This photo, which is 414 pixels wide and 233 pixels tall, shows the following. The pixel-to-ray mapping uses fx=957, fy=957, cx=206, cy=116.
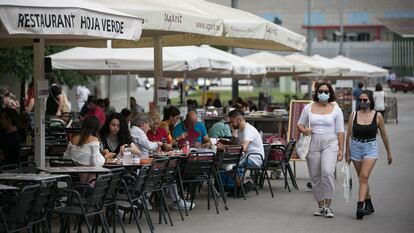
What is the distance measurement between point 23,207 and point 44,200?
497 mm

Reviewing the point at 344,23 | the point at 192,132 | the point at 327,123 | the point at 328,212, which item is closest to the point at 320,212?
the point at 328,212

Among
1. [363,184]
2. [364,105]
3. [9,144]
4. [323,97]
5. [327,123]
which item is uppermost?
[323,97]

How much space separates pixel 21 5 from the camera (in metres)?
9.34

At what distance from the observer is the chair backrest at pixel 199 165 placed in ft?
42.5

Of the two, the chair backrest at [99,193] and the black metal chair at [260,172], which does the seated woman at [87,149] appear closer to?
the chair backrest at [99,193]

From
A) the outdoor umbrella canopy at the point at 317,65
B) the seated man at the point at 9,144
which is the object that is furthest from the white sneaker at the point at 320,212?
the outdoor umbrella canopy at the point at 317,65

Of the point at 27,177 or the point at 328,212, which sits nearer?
the point at 27,177

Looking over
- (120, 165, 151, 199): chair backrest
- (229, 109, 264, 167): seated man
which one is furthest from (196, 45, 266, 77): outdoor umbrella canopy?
(120, 165, 151, 199): chair backrest

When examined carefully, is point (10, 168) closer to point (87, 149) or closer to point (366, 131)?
point (87, 149)

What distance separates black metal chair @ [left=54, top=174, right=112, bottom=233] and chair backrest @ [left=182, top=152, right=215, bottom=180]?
2.68m

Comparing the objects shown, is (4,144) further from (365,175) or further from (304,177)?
(304,177)

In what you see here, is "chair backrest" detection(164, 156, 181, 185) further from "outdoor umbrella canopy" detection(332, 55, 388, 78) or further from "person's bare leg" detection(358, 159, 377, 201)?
"outdoor umbrella canopy" detection(332, 55, 388, 78)

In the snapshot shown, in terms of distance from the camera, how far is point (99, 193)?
10.0 m

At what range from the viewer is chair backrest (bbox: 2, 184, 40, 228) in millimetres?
8602
